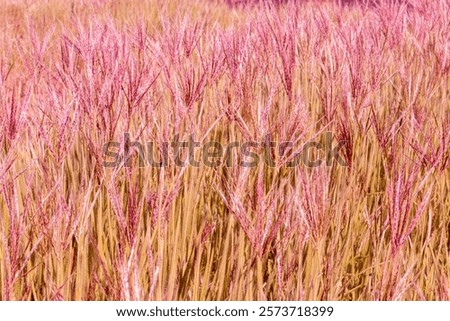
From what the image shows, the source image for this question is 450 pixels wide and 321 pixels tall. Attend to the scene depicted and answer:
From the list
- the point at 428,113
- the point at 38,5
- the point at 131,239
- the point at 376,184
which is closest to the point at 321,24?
the point at 428,113

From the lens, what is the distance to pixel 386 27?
2137 mm

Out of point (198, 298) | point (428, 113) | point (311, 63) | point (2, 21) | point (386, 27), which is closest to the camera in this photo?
point (198, 298)

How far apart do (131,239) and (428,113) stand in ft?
4.33

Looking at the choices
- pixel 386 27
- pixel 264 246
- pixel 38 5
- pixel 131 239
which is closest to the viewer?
pixel 131 239

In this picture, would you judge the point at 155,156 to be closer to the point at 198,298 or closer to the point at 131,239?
the point at 198,298

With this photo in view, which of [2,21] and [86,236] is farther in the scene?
[2,21]

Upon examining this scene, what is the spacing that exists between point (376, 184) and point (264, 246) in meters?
0.73

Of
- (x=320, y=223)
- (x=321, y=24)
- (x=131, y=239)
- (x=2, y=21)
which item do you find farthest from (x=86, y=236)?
(x=2, y=21)

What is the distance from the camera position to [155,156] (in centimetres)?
162

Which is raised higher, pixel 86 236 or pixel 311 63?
pixel 311 63

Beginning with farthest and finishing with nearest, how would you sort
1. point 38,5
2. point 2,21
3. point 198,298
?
point 38,5, point 2,21, point 198,298

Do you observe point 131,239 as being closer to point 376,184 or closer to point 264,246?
point 264,246

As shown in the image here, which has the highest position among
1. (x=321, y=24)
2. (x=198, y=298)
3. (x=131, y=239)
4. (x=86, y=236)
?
(x=321, y=24)
